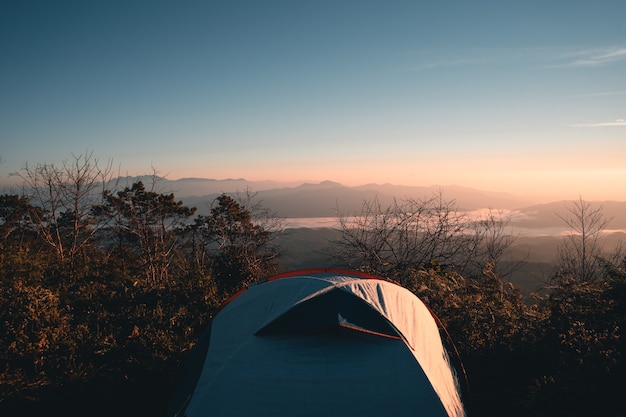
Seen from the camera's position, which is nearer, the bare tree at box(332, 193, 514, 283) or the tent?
the tent

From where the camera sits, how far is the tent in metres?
3.93

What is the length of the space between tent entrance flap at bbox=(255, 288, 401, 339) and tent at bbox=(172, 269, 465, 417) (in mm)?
13

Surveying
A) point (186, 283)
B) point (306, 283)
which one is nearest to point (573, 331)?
point (306, 283)

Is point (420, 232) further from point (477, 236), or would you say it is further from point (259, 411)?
point (259, 411)

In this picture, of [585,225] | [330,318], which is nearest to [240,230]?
[330,318]

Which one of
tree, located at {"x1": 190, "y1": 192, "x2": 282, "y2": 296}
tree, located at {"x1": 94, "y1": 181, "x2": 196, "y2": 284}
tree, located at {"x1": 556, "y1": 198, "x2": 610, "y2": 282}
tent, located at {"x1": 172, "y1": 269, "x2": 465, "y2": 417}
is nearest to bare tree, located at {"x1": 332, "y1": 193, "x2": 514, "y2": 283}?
tree, located at {"x1": 556, "y1": 198, "x2": 610, "y2": 282}

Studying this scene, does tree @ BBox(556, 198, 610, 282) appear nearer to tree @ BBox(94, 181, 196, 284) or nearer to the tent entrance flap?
the tent entrance flap

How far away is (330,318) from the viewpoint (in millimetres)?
4383

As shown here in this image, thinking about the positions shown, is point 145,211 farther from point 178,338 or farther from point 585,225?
point 585,225

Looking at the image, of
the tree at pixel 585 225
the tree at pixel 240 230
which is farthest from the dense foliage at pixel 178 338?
the tree at pixel 240 230

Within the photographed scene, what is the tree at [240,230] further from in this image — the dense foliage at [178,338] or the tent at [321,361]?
the tent at [321,361]

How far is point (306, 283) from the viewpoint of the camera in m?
5.03

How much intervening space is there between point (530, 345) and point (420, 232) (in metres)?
6.78

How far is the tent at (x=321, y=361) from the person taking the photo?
3932 millimetres
